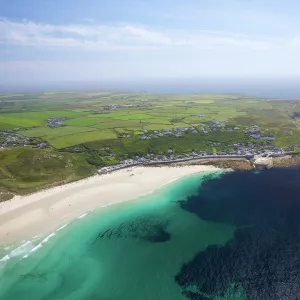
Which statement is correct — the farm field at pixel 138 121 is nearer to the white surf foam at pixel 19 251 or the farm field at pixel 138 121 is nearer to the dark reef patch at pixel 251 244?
the dark reef patch at pixel 251 244

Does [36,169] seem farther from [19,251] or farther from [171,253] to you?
[171,253]

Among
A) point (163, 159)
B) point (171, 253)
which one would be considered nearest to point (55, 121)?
point (163, 159)

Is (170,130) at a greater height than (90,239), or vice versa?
(170,130)

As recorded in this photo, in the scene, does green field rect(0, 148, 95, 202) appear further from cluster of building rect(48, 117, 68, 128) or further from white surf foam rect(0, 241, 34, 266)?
cluster of building rect(48, 117, 68, 128)

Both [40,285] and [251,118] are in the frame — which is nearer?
[40,285]

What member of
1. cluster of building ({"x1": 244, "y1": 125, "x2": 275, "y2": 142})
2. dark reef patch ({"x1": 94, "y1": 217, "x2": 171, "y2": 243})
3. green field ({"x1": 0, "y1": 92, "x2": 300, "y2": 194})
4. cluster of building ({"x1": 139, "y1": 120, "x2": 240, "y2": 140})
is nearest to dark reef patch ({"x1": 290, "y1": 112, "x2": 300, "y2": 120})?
green field ({"x1": 0, "y1": 92, "x2": 300, "y2": 194})

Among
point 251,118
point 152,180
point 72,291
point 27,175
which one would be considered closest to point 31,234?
point 72,291

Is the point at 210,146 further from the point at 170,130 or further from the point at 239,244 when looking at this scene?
the point at 239,244
